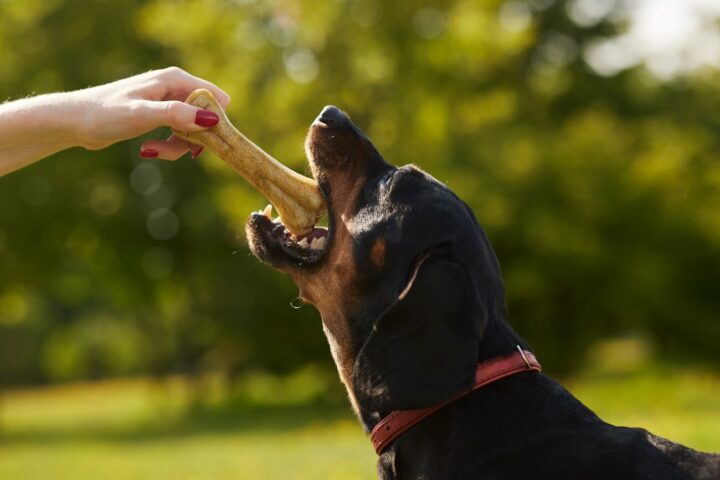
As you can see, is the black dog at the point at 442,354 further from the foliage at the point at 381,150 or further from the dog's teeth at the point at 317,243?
the foliage at the point at 381,150

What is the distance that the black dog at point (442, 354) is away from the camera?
4012mm

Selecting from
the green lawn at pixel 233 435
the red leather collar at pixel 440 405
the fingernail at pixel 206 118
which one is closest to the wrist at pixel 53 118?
the fingernail at pixel 206 118

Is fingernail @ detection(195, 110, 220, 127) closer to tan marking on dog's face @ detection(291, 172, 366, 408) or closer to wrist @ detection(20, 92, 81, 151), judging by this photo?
wrist @ detection(20, 92, 81, 151)

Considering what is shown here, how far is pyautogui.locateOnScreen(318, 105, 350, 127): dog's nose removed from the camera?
5.04 meters

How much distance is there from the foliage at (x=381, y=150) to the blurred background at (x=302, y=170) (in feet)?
0.24

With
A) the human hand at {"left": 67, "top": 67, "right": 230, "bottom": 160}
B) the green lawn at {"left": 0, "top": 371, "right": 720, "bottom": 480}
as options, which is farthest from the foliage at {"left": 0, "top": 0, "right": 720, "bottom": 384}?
the human hand at {"left": 67, "top": 67, "right": 230, "bottom": 160}

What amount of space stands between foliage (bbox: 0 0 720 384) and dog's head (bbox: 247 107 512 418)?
63.9 feet

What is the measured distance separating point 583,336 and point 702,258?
5.46m

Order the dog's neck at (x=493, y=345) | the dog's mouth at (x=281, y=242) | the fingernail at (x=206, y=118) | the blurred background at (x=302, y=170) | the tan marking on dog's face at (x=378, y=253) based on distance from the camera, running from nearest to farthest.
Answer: the dog's neck at (x=493, y=345) < the tan marking on dog's face at (x=378, y=253) < the fingernail at (x=206, y=118) < the dog's mouth at (x=281, y=242) < the blurred background at (x=302, y=170)

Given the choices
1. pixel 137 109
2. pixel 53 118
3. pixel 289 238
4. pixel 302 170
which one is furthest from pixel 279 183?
pixel 302 170

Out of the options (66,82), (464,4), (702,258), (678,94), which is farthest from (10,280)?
(678,94)

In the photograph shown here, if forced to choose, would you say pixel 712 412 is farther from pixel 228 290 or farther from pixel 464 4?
pixel 228 290

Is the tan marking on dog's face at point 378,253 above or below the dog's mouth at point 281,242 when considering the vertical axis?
below

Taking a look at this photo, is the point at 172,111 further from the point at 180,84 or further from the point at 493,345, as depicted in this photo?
the point at 493,345
